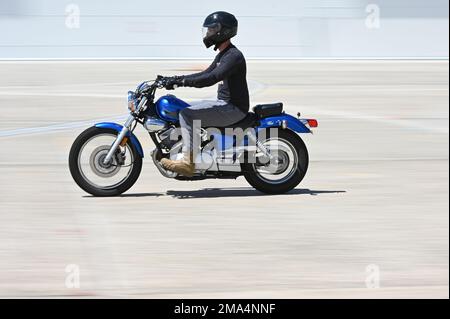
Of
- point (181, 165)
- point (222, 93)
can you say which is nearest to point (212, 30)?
point (222, 93)

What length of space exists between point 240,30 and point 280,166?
93.5 feet

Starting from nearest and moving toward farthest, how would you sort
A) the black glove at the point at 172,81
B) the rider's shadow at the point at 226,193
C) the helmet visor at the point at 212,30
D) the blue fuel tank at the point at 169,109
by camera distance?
the black glove at the point at 172,81
the helmet visor at the point at 212,30
the blue fuel tank at the point at 169,109
the rider's shadow at the point at 226,193

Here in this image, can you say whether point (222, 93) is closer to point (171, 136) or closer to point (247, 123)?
point (247, 123)

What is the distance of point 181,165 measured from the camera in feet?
34.6

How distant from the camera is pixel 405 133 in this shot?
16.5 m

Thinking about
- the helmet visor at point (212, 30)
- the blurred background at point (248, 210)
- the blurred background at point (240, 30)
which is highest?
the blurred background at point (240, 30)

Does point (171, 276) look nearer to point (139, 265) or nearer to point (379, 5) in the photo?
point (139, 265)

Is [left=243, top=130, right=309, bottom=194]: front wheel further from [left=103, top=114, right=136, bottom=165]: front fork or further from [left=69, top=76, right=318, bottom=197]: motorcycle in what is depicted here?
[left=103, top=114, right=136, bottom=165]: front fork

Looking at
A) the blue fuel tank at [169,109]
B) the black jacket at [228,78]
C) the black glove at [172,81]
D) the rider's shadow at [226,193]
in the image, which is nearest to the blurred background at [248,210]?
the rider's shadow at [226,193]

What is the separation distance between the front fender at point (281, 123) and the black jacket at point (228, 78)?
0.69 ft

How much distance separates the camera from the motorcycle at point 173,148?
34.9ft

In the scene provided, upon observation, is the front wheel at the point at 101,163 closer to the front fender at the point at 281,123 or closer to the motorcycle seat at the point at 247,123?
the motorcycle seat at the point at 247,123

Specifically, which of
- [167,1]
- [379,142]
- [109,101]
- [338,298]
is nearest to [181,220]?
[338,298]

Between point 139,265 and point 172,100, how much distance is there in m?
3.02
